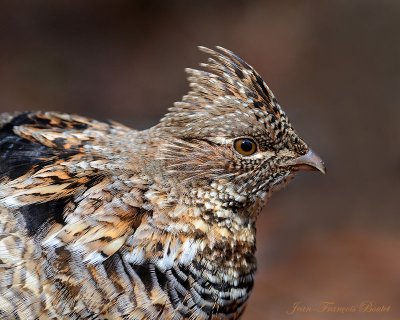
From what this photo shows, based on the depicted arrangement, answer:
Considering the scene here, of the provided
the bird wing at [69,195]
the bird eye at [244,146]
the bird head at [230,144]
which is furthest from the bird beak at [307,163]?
the bird wing at [69,195]

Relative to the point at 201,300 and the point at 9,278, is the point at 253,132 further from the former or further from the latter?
the point at 9,278

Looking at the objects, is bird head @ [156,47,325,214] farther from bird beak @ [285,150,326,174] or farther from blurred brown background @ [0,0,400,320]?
blurred brown background @ [0,0,400,320]

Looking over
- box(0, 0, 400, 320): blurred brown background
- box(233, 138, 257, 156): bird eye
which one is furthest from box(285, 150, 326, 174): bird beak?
box(0, 0, 400, 320): blurred brown background

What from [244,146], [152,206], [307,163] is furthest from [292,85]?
[152,206]

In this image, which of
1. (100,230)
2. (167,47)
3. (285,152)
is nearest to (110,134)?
(100,230)

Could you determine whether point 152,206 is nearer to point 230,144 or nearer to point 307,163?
point 230,144

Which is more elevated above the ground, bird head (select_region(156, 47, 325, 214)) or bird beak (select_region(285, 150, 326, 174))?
bird head (select_region(156, 47, 325, 214))

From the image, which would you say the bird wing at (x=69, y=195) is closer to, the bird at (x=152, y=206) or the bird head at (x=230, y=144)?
the bird at (x=152, y=206)
